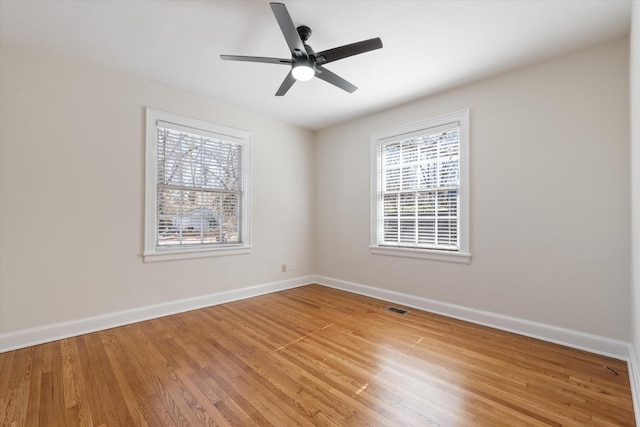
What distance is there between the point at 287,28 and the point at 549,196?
276 centimetres

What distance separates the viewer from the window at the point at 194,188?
330cm

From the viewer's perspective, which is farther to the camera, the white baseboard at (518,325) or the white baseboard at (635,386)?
the white baseboard at (518,325)

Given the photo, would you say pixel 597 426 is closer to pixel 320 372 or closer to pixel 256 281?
pixel 320 372

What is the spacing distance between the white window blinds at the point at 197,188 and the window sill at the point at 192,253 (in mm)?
118

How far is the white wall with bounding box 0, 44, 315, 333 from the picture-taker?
99.3 inches

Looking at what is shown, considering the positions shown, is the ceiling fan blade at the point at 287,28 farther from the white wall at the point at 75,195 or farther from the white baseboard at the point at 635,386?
the white baseboard at the point at 635,386

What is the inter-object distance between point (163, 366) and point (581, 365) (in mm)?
3276

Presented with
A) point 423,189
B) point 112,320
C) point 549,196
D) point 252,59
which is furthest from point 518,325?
point 112,320

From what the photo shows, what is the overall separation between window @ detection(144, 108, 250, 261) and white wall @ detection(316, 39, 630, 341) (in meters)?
2.55

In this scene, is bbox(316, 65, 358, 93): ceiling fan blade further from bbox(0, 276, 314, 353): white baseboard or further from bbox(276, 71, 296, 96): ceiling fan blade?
bbox(0, 276, 314, 353): white baseboard

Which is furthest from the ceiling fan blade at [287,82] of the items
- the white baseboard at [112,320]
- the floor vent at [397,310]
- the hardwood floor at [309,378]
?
the floor vent at [397,310]

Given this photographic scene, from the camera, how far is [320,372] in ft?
6.91

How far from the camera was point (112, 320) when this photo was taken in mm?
2963

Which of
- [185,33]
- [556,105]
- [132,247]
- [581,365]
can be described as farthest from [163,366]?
[556,105]
